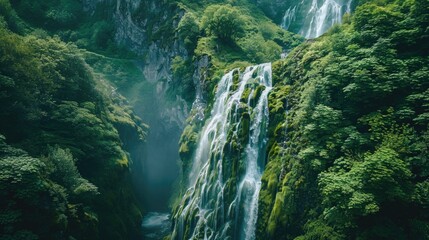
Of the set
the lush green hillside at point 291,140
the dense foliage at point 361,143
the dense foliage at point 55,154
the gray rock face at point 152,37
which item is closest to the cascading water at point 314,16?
the lush green hillside at point 291,140

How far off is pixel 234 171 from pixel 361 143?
1026 cm

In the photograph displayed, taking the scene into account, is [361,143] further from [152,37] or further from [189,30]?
[152,37]

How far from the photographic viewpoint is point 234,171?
21.2 meters

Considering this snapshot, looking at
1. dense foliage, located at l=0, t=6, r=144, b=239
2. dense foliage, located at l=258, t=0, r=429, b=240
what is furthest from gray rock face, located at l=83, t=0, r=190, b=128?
dense foliage, located at l=258, t=0, r=429, b=240

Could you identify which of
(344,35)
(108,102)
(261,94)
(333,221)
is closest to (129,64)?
(108,102)

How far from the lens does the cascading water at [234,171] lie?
19453 millimetres

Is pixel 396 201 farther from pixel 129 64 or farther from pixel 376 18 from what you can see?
pixel 129 64

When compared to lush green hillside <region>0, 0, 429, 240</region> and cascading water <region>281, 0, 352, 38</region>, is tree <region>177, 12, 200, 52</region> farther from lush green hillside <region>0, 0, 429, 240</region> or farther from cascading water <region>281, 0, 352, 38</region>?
cascading water <region>281, 0, 352, 38</region>

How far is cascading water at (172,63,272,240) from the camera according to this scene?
19.5 meters

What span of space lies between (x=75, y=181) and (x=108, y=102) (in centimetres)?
1729

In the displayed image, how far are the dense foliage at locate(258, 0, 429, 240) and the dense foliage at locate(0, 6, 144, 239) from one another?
1256cm

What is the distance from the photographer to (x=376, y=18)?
1575 centimetres

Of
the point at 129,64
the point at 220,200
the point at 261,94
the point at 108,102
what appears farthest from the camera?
the point at 129,64

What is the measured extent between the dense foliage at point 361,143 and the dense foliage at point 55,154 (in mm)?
12560
